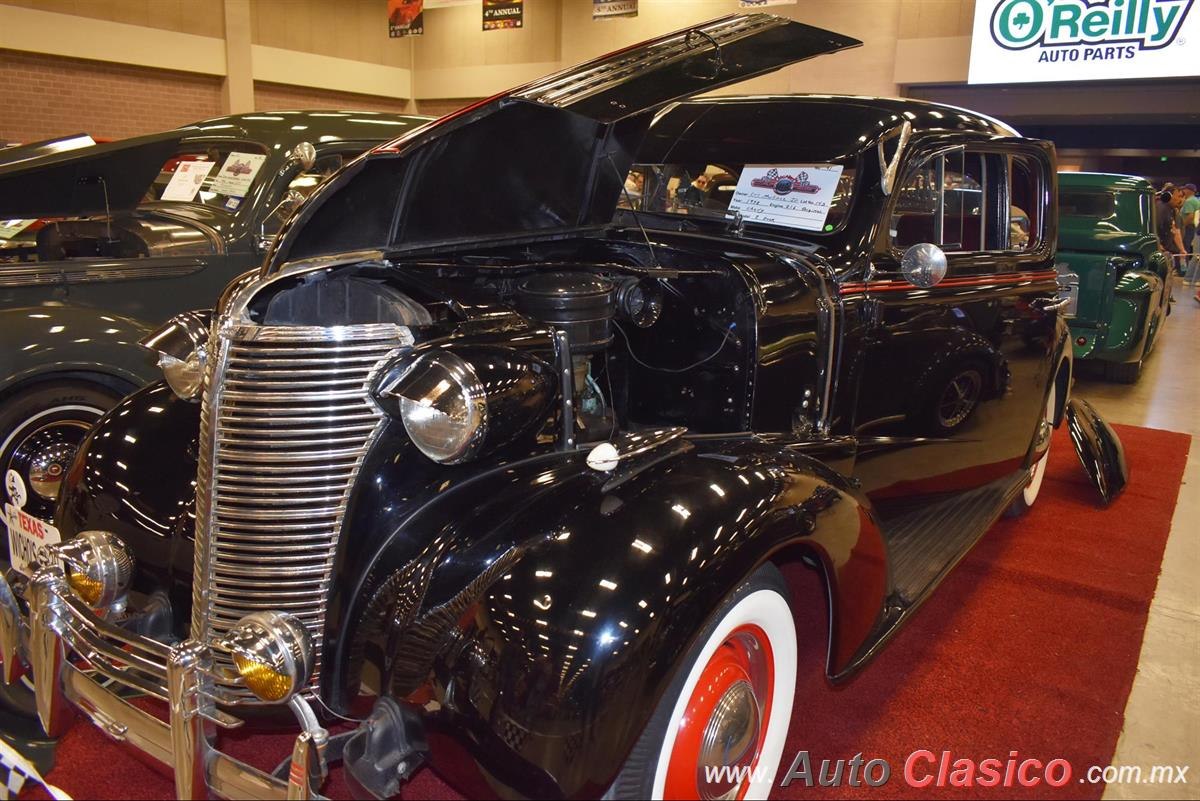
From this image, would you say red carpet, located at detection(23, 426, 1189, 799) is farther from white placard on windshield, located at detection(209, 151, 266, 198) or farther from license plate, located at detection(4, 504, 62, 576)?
white placard on windshield, located at detection(209, 151, 266, 198)

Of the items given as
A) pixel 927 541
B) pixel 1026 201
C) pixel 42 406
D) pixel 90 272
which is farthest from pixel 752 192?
pixel 90 272

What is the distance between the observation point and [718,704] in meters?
1.76

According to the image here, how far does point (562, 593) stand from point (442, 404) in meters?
0.42

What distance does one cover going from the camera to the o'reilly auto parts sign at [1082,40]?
9.42 meters

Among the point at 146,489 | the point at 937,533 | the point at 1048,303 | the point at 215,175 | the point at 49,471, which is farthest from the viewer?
the point at 215,175

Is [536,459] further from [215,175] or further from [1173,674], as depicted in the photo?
[215,175]

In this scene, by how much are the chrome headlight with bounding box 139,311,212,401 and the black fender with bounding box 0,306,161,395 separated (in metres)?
1.44

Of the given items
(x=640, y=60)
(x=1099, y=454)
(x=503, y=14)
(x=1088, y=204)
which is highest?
(x=503, y=14)

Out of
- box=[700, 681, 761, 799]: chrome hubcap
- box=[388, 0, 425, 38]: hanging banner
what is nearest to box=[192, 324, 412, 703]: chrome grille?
box=[700, 681, 761, 799]: chrome hubcap

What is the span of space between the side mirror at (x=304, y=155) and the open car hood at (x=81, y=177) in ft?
1.77

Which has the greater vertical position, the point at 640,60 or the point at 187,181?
the point at 640,60

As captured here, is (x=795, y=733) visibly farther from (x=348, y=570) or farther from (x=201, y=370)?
(x=201, y=370)

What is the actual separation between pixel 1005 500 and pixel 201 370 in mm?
2891

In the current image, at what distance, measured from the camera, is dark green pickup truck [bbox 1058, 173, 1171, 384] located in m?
6.95
